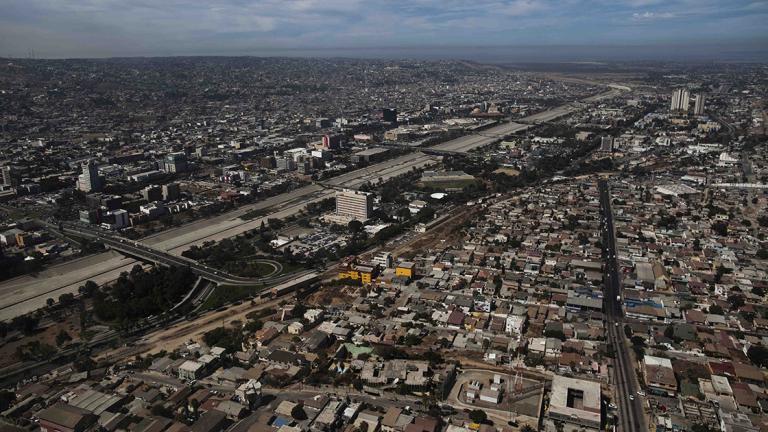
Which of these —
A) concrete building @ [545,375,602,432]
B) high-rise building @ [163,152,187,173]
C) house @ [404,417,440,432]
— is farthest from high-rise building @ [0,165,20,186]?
concrete building @ [545,375,602,432]

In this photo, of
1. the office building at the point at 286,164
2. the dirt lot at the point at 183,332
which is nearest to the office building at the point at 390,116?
the office building at the point at 286,164

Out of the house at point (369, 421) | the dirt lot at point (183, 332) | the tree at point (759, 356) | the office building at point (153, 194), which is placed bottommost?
the dirt lot at point (183, 332)

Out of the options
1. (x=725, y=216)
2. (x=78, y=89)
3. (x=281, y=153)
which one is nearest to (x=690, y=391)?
(x=725, y=216)

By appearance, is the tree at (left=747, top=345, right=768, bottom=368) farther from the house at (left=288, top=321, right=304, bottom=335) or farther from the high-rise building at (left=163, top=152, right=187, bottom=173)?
the high-rise building at (left=163, top=152, right=187, bottom=173)

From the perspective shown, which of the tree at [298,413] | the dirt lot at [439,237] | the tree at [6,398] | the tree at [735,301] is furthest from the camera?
the dirt lot at [439,237]

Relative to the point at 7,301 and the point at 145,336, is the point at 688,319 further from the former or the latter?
the point at 7,301

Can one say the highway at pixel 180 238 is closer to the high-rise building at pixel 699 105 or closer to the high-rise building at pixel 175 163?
the high-rise building at pixel 175 163
